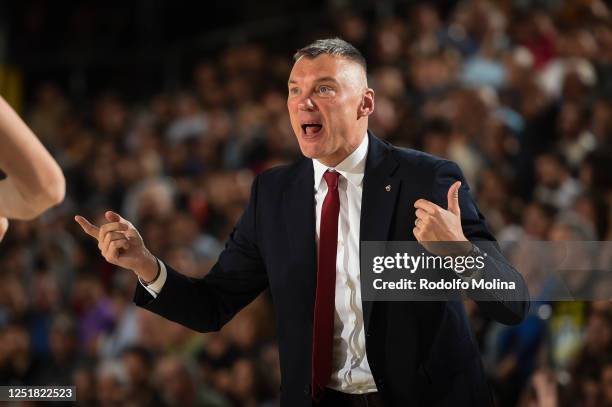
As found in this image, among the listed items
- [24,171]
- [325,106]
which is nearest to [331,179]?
[325,106]

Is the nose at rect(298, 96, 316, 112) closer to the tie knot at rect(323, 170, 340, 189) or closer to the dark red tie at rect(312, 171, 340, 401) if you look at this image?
the tie knot at rect(323, 170, 340, 189)

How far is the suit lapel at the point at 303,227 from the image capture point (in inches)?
120

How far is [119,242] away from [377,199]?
0.76 metres

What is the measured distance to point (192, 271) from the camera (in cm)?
692

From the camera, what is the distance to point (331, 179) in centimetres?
312

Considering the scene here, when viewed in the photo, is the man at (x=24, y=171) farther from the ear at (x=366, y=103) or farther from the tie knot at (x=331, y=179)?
the ear at (x=366, y=103)

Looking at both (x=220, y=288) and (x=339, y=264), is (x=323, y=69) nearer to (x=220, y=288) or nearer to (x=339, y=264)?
(x=339, y=264)

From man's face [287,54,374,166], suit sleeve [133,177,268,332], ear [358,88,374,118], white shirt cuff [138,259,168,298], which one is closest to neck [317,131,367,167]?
man's face [287,54,374,166]

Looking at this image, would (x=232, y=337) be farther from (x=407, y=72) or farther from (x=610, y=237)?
(x=407, y=72)

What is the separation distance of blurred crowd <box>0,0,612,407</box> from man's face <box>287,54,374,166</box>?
2128 mm

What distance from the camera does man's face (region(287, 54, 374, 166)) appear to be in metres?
3.10

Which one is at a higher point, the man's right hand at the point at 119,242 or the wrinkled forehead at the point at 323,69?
the wrinkled forehead at the point at 323,69

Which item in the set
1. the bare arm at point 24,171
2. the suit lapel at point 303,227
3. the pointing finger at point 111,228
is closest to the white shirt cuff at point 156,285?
the pointing finger at point 111,228

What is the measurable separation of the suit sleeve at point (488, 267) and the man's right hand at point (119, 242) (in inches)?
34.8
